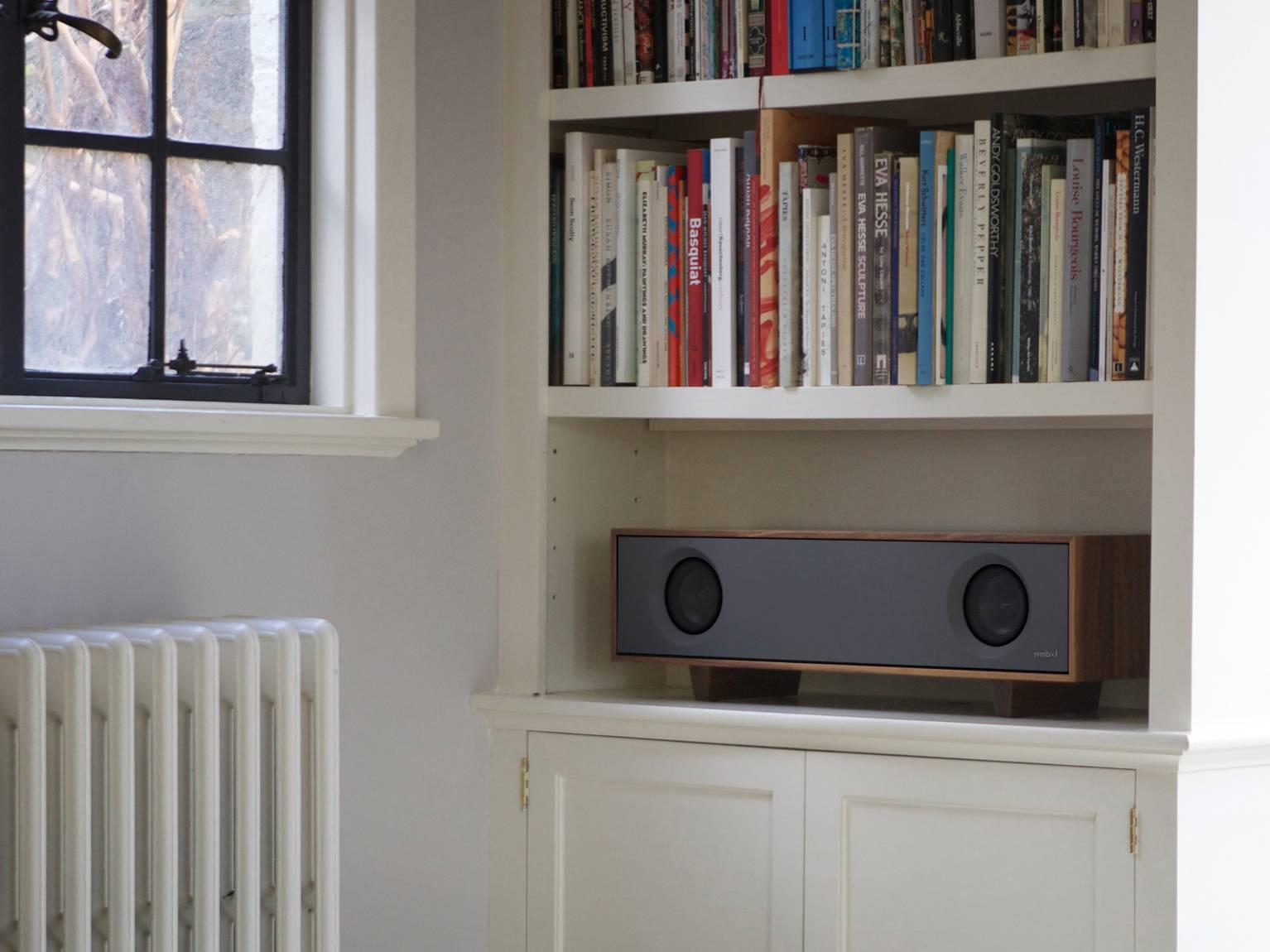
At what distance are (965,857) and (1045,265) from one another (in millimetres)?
740

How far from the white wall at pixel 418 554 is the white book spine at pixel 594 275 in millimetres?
133

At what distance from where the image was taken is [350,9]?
212 cm

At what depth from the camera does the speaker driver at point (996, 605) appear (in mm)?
2006

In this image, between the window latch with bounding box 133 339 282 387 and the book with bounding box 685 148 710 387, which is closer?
the window latch with bounding box 133 339 282 387

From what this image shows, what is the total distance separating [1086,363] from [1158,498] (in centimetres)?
19

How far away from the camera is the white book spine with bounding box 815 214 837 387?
2084 mm

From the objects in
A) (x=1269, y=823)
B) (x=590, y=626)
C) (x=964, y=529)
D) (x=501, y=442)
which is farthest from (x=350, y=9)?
(x=1269, y=823)

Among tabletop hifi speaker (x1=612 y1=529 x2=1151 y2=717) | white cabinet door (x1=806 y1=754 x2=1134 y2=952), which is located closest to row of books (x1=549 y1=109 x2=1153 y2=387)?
tabletop hifi speaker (x1=612 y1=529 x2=1151 y2=717)

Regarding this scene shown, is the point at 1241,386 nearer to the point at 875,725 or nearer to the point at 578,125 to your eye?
the point at 875,725

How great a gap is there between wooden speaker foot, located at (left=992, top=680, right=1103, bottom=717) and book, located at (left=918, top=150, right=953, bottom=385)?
1.31 ft

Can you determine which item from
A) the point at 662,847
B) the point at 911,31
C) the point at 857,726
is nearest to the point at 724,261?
the point at 911,31

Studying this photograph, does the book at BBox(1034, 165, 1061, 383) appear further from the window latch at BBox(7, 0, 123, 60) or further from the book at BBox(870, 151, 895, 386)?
the window latch at BBox(7, 0, 123, 60)

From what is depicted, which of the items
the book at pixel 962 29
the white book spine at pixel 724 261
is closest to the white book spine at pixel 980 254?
the book at pixel 962 29

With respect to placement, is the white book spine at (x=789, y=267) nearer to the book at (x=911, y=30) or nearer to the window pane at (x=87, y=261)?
the book at (x=911, y=30)
